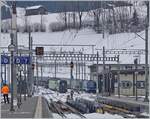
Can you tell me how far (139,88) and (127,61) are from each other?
30.6 metres

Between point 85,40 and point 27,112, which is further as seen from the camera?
point 85,40

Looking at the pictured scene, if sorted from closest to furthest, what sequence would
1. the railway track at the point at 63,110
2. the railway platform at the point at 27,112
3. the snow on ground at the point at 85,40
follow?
the railway platform at the point at 27,112
the railway track at the point at 63,110
the snow on ground at the point at 85,40

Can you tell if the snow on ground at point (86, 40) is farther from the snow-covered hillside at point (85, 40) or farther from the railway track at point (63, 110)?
the railway track at point (63, 110)

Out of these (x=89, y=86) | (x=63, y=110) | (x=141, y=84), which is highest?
(x=63, y=110)

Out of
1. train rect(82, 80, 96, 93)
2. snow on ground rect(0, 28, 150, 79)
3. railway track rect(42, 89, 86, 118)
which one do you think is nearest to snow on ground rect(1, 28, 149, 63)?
snow on ground rect(0, 28, 150, 79)

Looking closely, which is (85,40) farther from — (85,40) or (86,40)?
(86,40)

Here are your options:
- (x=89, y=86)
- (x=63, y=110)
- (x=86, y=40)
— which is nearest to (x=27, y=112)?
(x=63, y=110)

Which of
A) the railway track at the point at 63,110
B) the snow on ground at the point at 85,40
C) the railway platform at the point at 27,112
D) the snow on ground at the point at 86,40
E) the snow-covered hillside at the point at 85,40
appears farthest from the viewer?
the snow on ground at the point at 86,40

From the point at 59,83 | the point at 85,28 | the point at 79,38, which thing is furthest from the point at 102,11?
the point at 79,38

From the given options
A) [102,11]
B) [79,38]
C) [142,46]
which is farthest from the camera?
[79,38]

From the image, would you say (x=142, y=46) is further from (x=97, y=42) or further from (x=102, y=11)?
(x=102, y=11)

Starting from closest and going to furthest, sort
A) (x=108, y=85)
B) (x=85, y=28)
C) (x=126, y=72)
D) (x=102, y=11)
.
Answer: (x=102, y=11), (x=126, y=72), (x=108, y=85), (x=85, y=28)

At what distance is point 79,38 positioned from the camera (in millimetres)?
105938

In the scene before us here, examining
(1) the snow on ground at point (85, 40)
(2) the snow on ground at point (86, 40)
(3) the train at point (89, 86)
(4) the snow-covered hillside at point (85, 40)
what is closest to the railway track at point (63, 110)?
(1) the snow on ground at point (85, 40)
